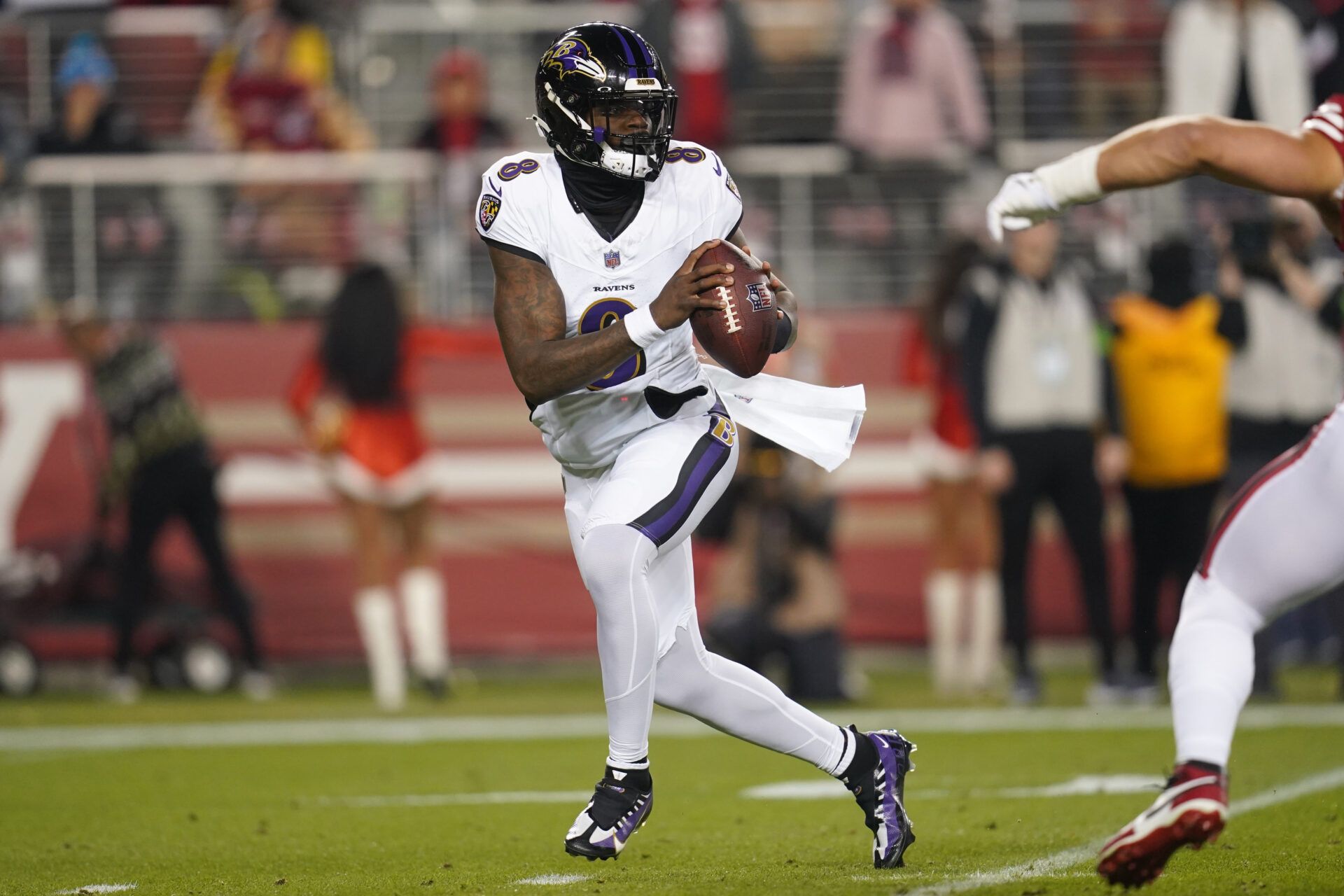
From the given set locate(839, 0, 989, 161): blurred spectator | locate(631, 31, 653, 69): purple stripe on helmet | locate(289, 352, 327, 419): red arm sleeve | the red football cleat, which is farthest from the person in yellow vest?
the red football cleat

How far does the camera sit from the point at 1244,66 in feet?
36.3

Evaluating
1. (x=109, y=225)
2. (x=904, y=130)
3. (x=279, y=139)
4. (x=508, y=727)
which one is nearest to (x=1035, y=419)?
(x=508, y=727)

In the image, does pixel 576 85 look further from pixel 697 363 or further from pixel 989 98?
pixel 989 98

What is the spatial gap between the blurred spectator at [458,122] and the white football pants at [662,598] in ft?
23.8

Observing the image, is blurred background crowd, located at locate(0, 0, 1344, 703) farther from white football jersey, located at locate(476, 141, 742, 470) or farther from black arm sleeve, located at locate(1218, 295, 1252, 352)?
white football jersey, located at locate(476, 141, 742, 470)

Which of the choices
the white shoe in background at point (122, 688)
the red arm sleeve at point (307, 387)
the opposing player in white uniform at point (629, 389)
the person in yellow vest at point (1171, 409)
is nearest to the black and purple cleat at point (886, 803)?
the opposing player in white uniform at point (629, 389)

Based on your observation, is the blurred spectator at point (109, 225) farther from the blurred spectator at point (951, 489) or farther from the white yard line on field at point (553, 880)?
the white yard line on field at point (553, 880)

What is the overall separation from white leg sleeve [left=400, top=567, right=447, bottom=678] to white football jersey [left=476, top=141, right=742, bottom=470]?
5052mm

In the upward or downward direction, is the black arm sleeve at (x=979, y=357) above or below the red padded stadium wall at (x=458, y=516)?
above

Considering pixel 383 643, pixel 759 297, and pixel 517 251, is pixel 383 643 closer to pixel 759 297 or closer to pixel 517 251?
pixel 517 251

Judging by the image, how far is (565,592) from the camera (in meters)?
11.3

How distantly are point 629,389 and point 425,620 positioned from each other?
5386 millimetres

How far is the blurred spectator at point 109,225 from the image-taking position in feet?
38.6

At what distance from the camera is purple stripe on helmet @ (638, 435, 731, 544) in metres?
4.59
